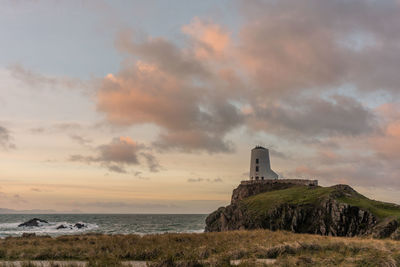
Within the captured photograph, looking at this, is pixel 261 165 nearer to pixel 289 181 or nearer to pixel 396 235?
pixel 289 181

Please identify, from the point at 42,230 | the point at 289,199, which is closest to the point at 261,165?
the point at 289,199

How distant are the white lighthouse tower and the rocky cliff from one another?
29.9 m

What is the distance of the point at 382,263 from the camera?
22.0 metres

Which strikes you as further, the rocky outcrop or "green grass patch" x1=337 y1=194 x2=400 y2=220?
the rocky outcrop

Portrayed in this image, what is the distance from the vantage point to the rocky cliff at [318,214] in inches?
2007

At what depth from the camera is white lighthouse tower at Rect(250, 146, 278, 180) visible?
349 feet

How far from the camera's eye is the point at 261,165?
107562 millimetres

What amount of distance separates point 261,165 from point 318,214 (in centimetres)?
4942

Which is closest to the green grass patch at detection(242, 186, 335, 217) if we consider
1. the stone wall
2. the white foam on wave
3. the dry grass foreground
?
the stone wall

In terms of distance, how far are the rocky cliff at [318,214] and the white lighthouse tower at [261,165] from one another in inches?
1175

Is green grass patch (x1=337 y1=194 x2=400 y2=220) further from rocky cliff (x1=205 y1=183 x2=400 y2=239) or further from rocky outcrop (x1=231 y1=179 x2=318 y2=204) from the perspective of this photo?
rocky outcrop (x1=231 y1=179 x2=318 y2=204)

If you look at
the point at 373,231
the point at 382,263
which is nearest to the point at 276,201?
the point at 373,231

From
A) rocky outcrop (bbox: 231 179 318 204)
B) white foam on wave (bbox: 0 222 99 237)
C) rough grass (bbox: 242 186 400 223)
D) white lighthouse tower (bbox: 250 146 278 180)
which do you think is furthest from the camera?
white lighthouse tower (bbox: 250 146 278 180)

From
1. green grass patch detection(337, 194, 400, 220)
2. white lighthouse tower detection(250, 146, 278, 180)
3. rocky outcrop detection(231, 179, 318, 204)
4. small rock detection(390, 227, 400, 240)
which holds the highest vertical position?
white lighthouse tower detection(250, 146, 278, 180)
